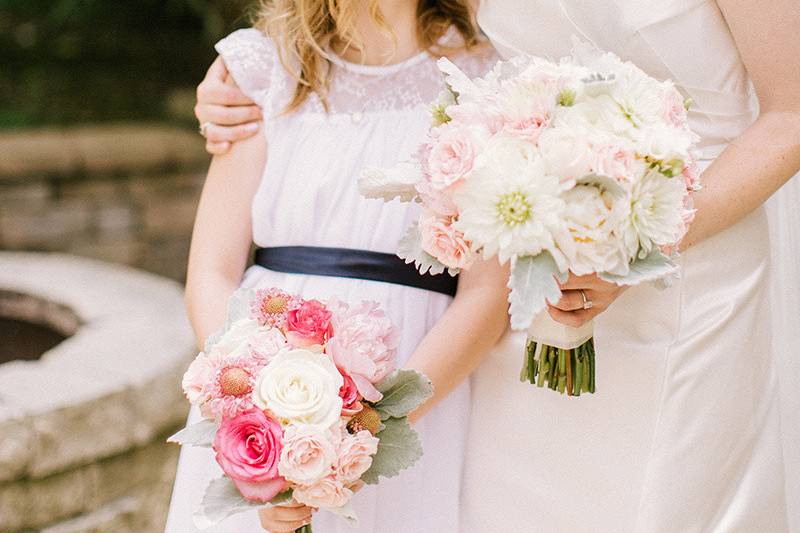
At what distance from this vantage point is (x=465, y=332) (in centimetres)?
178

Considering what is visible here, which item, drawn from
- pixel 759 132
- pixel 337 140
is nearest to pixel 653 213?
pixel 759 132

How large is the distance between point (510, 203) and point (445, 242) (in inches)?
6.1

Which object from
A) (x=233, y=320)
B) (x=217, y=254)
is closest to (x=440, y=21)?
(x=217, y=254)

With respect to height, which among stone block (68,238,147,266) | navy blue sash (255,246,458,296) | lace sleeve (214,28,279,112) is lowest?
navy blue sash (255,246,458,296)

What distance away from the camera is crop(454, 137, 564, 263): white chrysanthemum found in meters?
1.28

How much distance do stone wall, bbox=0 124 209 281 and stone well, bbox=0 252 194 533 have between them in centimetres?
276

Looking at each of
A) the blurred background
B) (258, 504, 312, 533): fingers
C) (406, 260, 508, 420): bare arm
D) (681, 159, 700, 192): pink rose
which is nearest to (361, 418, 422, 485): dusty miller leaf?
(258, 504, 312, 533): fingers

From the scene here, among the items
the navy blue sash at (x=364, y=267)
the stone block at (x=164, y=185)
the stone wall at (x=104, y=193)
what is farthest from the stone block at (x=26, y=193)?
the navy blue sash at (x=364, y=267)

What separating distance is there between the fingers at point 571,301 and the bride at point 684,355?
0.77 feet

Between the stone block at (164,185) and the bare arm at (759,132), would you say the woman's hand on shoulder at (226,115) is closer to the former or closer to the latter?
the bare arm at (759,132)

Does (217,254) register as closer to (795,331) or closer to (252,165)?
(252,165)

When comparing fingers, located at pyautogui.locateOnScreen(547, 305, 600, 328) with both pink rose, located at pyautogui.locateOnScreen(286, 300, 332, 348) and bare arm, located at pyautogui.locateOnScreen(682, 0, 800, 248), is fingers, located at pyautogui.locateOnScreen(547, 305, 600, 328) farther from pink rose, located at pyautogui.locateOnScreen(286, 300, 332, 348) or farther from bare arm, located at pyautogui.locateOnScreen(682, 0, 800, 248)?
pink rose, located at pyautogui.locateOnScreen(286, 300, 332, 348)

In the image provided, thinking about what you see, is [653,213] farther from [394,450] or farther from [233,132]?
[233,132]

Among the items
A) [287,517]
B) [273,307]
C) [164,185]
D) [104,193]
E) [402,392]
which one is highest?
[164,185]
